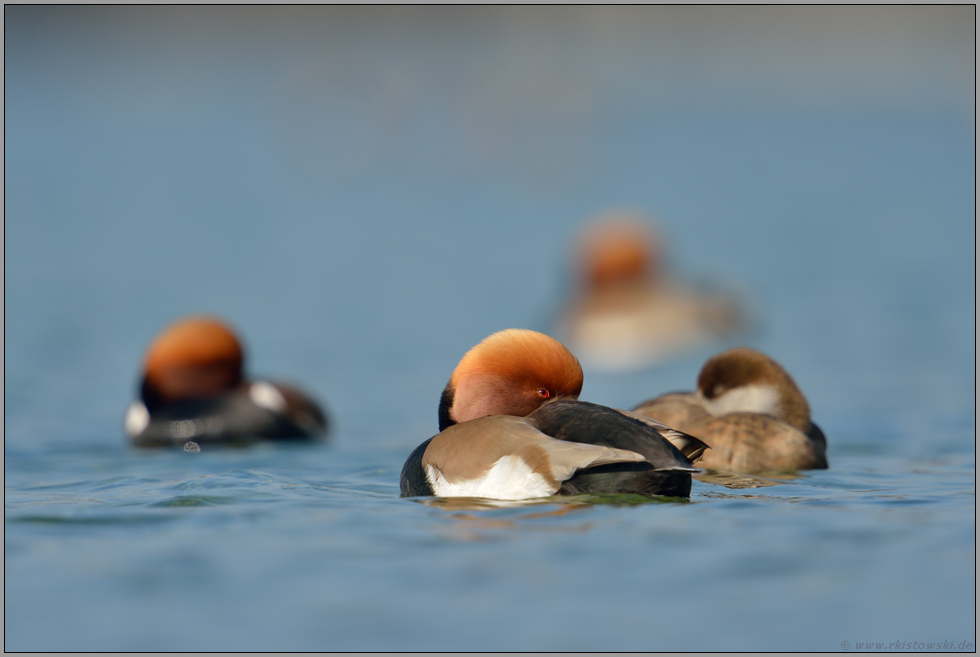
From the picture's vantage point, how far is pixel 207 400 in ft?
26.6

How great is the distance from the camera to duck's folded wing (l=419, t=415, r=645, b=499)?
4895mm

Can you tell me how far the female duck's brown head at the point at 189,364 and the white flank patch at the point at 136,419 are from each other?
72mm

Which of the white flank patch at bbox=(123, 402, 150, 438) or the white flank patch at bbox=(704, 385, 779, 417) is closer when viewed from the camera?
the white flank patch at bbox=(704, 385, 779, 417)

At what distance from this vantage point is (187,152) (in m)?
27.9

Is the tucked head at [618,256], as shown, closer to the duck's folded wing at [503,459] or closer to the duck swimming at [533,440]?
the duck swimming at [533,440]

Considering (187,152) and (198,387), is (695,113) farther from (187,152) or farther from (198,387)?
(198,387)

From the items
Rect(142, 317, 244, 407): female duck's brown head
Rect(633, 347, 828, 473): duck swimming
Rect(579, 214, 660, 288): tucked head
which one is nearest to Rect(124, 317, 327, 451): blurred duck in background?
Rect(142, 317, 244, 407): female duck's brown head

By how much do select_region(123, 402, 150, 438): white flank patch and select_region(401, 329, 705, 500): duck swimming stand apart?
2.95 metres

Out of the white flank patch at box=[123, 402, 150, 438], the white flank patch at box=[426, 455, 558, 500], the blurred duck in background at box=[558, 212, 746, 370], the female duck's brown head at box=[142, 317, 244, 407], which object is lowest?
the white flank patch at box=[426, 455, 558, 500]

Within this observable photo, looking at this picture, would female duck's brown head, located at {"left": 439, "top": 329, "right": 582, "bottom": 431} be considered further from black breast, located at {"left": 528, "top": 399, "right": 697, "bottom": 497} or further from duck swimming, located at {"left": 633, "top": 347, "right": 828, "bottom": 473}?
duck swimming, located at {"left": 633, "top": 347, "right": 828, "bottom": 473}

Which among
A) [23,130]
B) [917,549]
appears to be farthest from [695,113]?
[917,549]

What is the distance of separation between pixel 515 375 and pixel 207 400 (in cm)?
315

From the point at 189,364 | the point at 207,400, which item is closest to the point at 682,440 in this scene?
the point at 207,400

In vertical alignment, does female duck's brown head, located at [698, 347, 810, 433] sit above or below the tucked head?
below
